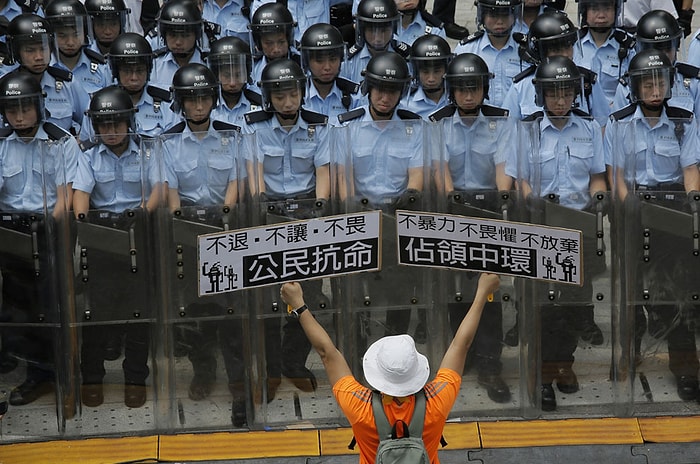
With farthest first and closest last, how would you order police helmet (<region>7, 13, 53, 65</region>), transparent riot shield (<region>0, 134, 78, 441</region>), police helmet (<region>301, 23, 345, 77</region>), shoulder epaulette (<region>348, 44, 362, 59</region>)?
shoulder epaulette (<region>348, 44, 362, 59</region>), police helmet (<region>7, 13, 53, 65</region>), police helmet (<region>301, 23, 345, 77</region>), transparent riot shield (<region>0, 134, 78, 441</region>)

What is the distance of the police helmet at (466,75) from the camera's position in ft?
31.4

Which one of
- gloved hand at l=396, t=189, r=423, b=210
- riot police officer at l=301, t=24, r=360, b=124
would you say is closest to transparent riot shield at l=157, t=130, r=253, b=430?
gloved hand at l=396, t=189, r=423, b=210

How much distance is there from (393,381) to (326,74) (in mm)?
4788

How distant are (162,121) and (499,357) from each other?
125 inches

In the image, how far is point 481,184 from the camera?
8922 mm

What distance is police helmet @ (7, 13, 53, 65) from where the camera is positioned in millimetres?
10984

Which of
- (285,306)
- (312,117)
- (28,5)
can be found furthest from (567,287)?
(28,5)

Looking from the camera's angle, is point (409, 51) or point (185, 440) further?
point (409, 51)

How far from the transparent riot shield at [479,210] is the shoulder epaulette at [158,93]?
256 cm

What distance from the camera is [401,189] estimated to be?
8.95 m

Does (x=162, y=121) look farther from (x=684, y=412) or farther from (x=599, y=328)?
(x=684, y=412)

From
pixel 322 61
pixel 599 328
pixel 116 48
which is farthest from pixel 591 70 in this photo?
pixel 116 48

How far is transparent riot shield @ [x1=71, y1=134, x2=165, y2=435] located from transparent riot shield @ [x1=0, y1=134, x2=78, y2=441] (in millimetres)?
121

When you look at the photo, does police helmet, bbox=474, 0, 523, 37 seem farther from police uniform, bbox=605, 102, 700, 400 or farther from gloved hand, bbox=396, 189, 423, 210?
gloved hand, bbox=396, 189, 423, 210
